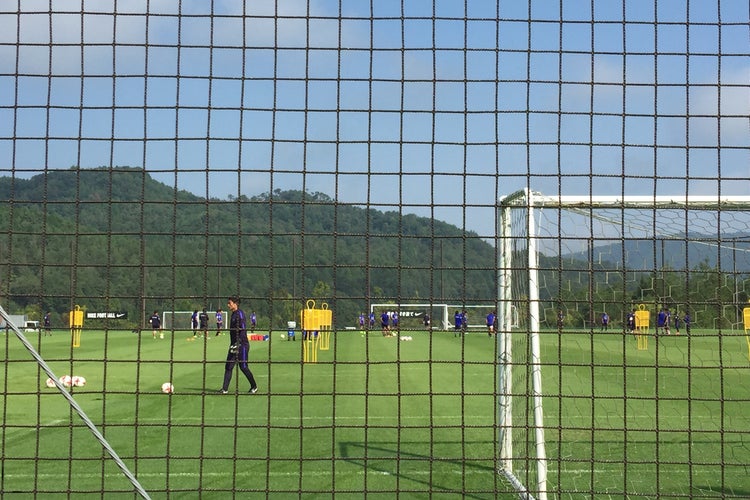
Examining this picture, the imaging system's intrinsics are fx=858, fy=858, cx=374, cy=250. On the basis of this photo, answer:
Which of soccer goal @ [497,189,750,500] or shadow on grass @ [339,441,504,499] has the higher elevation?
soccer goal @ [497,189,750,500]

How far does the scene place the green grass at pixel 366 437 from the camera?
15.4 ft

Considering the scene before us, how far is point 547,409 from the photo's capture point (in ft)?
39.3

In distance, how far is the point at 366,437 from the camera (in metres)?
4.60

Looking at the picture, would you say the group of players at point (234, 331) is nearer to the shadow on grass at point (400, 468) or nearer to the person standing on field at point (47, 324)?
the person standing on field at point (47, 324)

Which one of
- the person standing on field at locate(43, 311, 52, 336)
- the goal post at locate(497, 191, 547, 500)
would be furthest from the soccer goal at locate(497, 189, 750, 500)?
the person standing on field at locate(43, 311, 52, 336)

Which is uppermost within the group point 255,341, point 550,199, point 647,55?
point 647,55

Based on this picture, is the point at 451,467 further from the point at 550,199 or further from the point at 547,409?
the point at 547,409

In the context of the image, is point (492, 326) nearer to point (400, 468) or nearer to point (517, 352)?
point (517, 352)

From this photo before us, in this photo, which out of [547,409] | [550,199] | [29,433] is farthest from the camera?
[547,409]

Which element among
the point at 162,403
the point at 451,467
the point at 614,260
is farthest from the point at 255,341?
the point at 614,260

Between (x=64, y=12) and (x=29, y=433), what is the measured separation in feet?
21.1

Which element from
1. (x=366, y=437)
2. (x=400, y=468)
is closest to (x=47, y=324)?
(x=400, y=468)

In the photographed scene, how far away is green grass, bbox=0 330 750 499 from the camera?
15.4ft

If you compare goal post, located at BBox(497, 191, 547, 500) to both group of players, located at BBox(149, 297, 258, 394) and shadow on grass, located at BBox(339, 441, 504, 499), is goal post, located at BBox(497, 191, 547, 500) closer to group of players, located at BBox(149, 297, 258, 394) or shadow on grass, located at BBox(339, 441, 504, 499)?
shadow on grass, located at BBox(339, 441, 504, 499)
